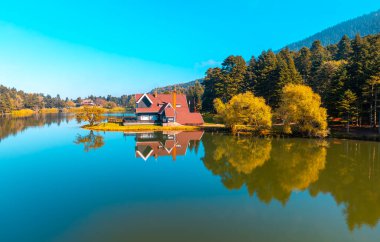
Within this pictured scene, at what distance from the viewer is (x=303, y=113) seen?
35844mm

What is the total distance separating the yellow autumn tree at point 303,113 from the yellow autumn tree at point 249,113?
98.6 inches

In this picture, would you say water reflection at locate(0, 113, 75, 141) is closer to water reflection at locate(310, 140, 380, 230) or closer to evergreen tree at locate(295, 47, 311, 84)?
water reflection at locate(310, 140, 380, 230)

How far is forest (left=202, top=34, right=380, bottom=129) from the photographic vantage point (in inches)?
1387

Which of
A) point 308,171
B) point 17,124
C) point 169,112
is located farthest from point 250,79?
point 17,124

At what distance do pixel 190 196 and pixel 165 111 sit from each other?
3786 cm

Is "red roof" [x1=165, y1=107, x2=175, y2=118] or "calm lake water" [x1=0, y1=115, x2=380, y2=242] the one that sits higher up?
"red roof" [x1=165, y1=107, x2=175, y2=118]

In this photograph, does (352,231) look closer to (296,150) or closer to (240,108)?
(296,150)

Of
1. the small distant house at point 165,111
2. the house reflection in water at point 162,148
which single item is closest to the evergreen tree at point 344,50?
the small distant house at point 165,111

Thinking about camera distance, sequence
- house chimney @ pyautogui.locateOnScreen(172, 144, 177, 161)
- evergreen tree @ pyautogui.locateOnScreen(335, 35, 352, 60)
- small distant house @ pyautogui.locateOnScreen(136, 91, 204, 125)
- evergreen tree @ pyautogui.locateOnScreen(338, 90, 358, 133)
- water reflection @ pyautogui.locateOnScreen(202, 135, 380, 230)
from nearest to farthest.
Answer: water reflection @ pyautogui.locateOnScreen(202, 135, 380, 230) < house chimney @ pyautogui.locateOnScreen(172, 144, 177, 161) < evergreen tree @ pyautogui.locateOnScreen(338, 90, 358, 133) < small distant house @ pyautogui.locateOnScreen(136, 91, 204, 125) < evergreen tree @ pyautogui.locateOnScreen(335, 35, 352, 60)

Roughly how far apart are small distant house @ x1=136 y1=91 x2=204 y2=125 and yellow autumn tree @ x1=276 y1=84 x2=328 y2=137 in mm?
19164

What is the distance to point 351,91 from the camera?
36062mm

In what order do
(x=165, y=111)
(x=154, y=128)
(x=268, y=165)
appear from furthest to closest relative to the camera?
(x=165, y=111), (x=154, y=128), (x=268, y=165)

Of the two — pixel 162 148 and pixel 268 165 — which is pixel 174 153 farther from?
pixel 268 165

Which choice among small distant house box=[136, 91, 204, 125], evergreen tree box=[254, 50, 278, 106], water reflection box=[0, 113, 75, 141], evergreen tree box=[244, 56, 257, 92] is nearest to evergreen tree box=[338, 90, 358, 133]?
evergreen tree box=[254, 50, 278, 106]
